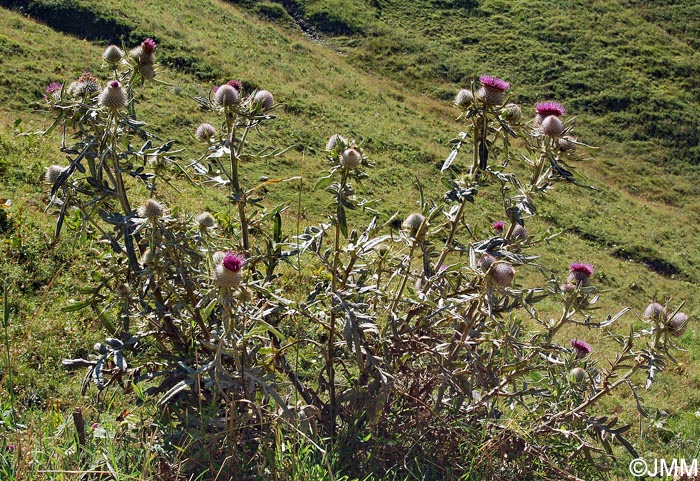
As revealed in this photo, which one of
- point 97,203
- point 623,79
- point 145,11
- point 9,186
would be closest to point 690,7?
point 623,79

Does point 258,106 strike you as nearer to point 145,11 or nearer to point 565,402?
point 565,402

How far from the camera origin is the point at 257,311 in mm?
3457

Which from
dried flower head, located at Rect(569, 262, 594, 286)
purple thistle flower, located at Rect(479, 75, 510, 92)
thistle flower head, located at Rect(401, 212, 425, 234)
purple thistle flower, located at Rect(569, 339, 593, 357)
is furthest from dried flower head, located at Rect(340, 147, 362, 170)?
purple thistle flower, located at Rect(569, 339, 593, 357)

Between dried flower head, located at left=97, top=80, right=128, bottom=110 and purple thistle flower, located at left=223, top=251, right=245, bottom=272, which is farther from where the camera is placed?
dried flower head, located at left=97, top=80, right=128, bottom=110

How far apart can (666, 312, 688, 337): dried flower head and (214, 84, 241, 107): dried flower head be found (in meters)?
2.81

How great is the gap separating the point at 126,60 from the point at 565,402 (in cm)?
317

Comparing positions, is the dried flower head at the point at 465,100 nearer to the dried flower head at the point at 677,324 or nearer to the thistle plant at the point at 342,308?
the thistle plant at the point at 342,308

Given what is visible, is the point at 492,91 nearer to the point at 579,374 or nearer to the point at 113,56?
the point at 579,374

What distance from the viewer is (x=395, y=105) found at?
28.8 metres

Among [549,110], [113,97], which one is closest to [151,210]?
[113,97]

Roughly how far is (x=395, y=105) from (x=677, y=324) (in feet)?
83.7

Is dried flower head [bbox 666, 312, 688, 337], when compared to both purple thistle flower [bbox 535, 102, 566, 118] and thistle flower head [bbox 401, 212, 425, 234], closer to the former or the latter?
purple thistle flower [bbox 535, 102, 566, 118]

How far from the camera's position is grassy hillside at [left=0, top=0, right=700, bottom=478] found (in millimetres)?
6680

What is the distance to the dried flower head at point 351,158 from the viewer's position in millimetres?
3324
